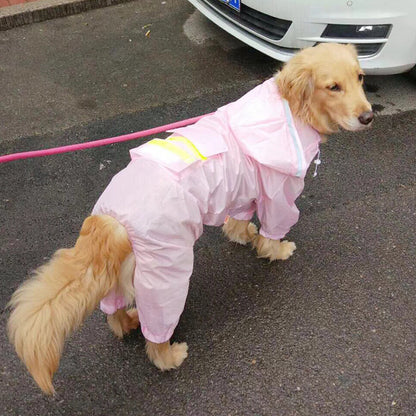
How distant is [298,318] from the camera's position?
2566 mm

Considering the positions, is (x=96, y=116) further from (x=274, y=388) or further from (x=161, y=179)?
(x=274, y=388)

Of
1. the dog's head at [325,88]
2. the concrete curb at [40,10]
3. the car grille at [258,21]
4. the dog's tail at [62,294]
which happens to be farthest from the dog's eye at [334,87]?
the concrete curb at [40,10]

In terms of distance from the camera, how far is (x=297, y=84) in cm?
215

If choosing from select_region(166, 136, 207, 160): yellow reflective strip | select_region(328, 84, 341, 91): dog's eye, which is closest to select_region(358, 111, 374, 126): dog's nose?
select_region(328, 84, 341, 91): dog's eye

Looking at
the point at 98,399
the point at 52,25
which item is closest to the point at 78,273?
the point at 98,399

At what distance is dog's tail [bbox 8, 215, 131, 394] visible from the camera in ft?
5.44

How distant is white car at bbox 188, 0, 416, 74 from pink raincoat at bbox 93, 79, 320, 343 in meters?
1.64

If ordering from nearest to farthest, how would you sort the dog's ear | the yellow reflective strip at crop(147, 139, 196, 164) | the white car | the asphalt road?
the yellow reflective strip at crop(147, 139, 196, 164) < the dog's ear < the asphalt road < the white car

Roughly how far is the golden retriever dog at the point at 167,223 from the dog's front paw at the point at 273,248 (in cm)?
15

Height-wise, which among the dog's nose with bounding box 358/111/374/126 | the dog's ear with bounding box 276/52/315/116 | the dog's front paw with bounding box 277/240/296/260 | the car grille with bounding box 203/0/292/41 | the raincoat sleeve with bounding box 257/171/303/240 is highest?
the dog's ear with bounding box 276/52/315/116

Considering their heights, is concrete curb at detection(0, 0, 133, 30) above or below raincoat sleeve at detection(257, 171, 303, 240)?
below

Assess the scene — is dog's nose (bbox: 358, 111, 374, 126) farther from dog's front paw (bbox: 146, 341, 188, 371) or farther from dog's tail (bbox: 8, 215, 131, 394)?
dog's front paw (bbox: 146, 341, 188, 371)

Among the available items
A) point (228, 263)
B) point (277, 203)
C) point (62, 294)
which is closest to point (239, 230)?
point (228, 263)

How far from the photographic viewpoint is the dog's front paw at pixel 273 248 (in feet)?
8.89
